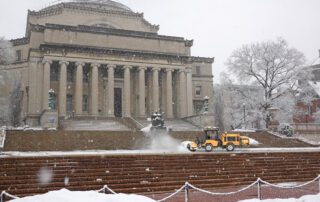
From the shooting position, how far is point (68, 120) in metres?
41.8

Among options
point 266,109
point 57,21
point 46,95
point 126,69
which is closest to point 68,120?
point 46,95

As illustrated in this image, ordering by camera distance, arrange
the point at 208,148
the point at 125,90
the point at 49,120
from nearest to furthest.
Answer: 1. the point at 208,148
2. the point at 49,120
3. the point at 125,90

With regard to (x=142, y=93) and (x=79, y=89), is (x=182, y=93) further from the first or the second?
(x=79, y=89)

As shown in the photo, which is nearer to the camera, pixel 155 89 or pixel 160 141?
pixel 160 141

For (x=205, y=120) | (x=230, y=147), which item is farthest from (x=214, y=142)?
(x=205, y=120)

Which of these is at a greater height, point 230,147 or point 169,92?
point 169,92

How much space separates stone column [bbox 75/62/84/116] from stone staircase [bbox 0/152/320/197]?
27212mm

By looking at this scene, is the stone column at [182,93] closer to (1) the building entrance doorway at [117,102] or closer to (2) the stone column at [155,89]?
(2) the stone column at [155,89]

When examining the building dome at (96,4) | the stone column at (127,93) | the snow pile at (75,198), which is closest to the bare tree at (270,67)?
the stone column at (127,93)

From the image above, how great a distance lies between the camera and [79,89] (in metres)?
45.4

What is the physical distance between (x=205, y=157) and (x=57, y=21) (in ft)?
130

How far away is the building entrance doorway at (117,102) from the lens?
5100cm

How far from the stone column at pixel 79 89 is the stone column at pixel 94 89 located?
4.67ft

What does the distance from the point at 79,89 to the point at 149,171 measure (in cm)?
2991
